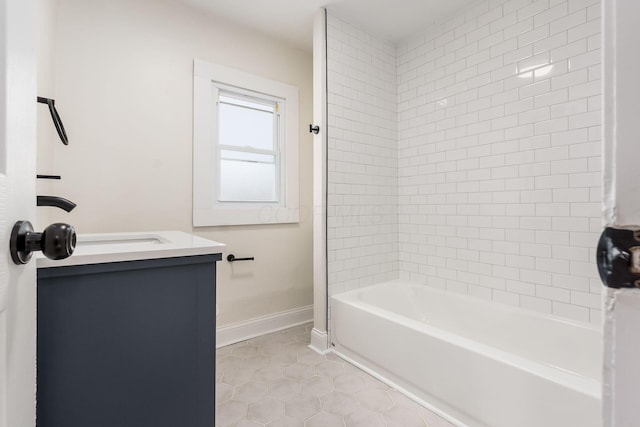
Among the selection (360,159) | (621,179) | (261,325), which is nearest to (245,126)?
(360,159)

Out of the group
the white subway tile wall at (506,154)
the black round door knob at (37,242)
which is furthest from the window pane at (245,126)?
the black round door knob at (37,242)

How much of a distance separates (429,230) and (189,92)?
224 centimetres

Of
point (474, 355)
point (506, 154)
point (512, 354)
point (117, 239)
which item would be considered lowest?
point (512, 354)

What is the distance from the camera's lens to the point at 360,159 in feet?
8.38

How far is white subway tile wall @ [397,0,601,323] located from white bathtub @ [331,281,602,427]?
0.45 feet

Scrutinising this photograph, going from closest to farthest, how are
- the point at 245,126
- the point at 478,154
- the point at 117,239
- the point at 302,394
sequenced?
the point at 117,239 < the point at 302,394 < the point at 478,154 < the point at 245,126

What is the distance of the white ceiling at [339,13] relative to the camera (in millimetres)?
2297

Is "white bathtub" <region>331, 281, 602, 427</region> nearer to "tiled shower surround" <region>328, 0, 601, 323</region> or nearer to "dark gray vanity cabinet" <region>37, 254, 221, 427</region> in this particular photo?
"tiled shower surround" <region>328, 0, 601, 323</region>

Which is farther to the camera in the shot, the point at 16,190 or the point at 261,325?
the point at 261,325

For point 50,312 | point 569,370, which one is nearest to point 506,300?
point 569,370

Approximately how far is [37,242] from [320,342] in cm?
215

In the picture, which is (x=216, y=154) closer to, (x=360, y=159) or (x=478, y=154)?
(x=360, y=159)

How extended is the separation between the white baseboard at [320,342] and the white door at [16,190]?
190cm

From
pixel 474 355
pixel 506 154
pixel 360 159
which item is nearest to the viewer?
pixel 474 355
